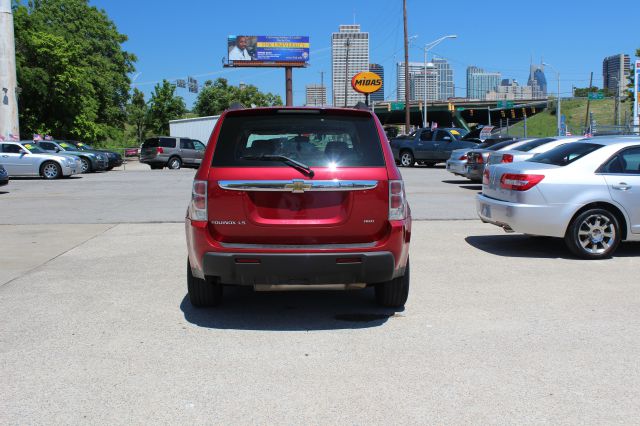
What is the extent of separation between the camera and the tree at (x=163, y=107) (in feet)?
223

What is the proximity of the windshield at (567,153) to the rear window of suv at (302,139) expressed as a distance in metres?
4.34

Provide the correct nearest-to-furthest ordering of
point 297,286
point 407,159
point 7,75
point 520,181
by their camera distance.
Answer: point 297,286 < point 520,181 < point 407,159 < point 7,75

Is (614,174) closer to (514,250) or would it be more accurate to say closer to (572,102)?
(514,250)

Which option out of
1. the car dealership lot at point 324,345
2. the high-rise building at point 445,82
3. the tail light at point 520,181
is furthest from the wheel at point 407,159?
the high-rise building at point 445,82

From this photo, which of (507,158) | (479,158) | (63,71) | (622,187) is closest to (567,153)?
(622,187)

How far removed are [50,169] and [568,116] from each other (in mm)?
97638

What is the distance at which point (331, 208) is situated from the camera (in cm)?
498

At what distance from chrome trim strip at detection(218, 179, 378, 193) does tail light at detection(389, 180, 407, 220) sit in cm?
24

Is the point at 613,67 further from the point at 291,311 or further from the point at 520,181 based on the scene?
the point at 291,311

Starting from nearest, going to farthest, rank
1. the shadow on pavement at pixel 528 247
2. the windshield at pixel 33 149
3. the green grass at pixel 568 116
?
the shadow on pavement at pixel 528 247 → the windshield at pixel 33 149 → the green grass at pixel 568 116

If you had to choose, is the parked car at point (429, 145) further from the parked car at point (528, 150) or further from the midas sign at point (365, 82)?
the midas sign at point (365, 82)

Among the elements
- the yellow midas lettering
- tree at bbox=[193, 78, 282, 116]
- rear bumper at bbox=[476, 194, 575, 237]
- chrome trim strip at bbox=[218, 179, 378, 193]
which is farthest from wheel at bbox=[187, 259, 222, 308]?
tree at bbox=[193, 78, 282, 116]

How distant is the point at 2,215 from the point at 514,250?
33.3ft

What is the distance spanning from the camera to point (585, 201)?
8117 millimetres
